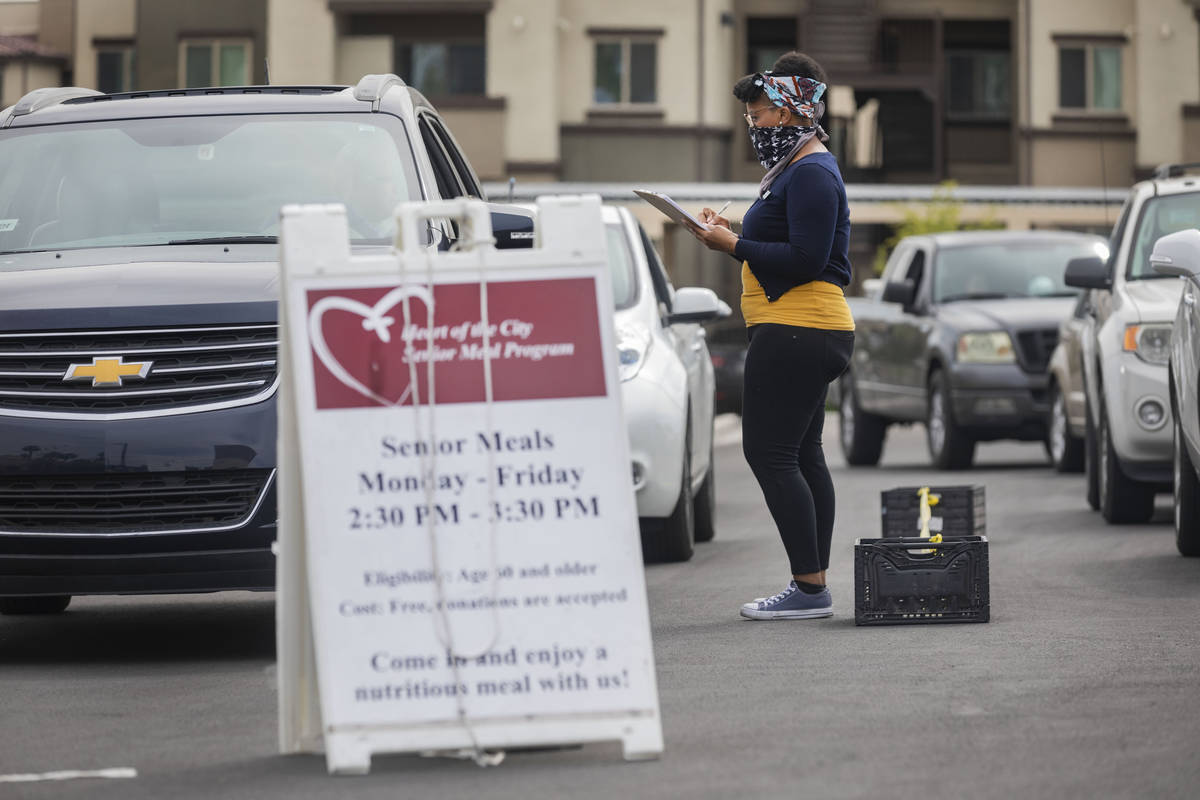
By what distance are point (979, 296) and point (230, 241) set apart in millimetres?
11585

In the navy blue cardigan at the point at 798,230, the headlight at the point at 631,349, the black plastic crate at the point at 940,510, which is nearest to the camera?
the navy blue cardigan at the point at 798,230

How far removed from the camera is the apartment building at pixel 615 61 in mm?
41625

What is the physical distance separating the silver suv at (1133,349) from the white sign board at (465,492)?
7.23 m

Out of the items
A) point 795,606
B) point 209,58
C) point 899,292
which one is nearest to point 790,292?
point 795,606

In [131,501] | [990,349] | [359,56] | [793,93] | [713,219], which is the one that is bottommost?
[131,501]

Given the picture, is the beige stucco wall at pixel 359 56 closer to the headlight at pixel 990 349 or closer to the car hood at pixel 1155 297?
the headlight at pixel 990 349

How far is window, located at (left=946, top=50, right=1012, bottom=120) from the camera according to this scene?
156ft

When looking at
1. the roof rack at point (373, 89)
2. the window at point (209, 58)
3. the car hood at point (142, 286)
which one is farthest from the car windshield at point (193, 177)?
the window at point (209, 58)

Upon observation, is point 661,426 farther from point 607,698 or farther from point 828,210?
point 607,698

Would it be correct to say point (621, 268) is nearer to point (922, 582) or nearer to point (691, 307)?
point (691, 307)

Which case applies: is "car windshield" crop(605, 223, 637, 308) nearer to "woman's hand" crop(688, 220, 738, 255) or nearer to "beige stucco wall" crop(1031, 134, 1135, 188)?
"woman's hand" crop(688, 220, 738, 255)

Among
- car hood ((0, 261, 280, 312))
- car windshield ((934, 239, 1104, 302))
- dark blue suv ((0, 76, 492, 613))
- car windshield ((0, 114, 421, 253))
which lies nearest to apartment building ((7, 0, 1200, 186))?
car windshield ((934, 239, 1104, 302))

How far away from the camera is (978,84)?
157 ft

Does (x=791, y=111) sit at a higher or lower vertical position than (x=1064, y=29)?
lower
